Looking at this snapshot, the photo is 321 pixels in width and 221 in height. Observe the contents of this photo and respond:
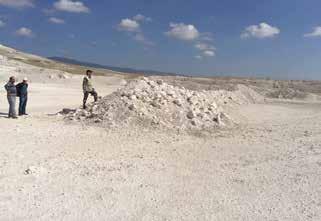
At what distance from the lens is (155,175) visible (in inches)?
383

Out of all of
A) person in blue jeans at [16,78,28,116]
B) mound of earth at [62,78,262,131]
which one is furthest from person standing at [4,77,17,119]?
mound of earth at [62,78,262,131]

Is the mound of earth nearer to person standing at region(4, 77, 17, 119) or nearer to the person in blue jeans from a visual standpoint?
the person in blue jeans

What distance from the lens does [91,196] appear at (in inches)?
326

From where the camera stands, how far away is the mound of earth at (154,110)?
50.4 ft

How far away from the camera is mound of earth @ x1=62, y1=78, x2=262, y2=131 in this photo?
15.4 m

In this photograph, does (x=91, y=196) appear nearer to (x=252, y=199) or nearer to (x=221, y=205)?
(x=221, y=205)

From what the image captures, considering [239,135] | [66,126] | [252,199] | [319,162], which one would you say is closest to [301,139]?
[239,135]

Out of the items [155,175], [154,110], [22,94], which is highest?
[154,110]

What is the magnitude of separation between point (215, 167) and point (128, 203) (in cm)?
319

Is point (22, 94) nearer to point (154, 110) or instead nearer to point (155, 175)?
point (154, 110)

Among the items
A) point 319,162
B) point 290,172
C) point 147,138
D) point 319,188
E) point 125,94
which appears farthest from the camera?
point 125,94

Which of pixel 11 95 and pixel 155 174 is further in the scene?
pixel 11 95

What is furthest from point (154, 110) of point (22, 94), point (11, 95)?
point (22, 94)

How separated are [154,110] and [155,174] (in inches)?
251
